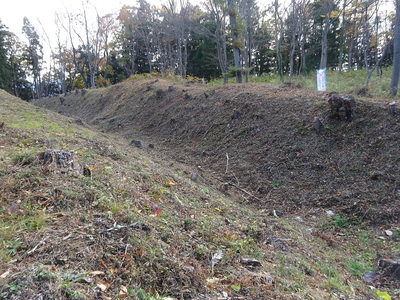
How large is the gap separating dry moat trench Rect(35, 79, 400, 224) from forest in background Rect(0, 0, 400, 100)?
298cm

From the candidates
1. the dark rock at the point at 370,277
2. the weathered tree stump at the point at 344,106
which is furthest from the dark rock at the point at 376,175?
the dark rock at the point at 370,277

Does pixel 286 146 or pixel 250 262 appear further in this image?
pixel 286 146

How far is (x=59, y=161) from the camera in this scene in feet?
11.0

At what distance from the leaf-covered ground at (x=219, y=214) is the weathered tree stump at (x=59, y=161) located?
0.20 feet

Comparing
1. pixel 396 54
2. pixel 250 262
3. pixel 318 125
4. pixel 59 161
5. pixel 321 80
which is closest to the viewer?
pixel 250 262

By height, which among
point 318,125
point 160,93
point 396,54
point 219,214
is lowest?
point 219,214

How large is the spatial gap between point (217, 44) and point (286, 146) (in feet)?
30.0

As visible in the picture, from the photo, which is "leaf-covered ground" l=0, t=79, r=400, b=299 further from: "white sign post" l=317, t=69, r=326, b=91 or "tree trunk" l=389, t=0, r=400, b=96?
"tree trunk" l=389, t=0, r=400, b=96

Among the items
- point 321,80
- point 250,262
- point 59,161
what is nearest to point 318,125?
point 321,80

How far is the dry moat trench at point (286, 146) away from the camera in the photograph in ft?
17.0

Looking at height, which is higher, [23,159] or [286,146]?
[23,159]

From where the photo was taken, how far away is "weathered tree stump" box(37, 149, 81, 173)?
3254mm

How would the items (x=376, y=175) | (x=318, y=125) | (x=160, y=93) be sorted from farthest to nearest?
(x=160, y=93)
(x=318, y=125)
(x=376, y=175)

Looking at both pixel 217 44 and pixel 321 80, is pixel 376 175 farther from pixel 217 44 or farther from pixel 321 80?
pixel 217 44
